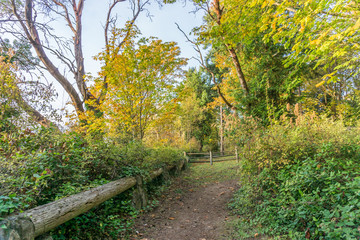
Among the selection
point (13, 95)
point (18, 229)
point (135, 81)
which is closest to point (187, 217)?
point (18, 229)

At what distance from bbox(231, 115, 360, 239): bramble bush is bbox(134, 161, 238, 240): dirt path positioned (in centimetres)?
53

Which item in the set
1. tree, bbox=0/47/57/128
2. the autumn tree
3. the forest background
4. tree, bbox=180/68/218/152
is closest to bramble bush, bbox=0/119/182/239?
the forest background

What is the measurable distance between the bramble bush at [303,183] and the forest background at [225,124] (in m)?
0.02

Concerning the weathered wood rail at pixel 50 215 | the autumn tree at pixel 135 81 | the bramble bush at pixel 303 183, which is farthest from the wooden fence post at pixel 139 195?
the bramble bush at pixel 303 183

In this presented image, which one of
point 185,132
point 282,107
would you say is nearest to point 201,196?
point 282,107

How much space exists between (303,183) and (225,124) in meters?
3.36

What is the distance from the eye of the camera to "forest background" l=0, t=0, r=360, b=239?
279 centimetres

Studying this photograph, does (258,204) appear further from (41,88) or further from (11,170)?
(41,88)

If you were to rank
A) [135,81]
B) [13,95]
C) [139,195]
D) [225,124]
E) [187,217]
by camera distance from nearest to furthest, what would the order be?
[187,217] → [139,195] → [13,95] → [225,124] → [135,81]

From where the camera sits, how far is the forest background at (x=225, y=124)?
279 cm

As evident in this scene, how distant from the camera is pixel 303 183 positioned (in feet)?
10.1

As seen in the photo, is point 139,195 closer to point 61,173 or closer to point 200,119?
point 61,173

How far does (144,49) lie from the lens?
6812 millimetres

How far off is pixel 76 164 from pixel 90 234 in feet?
4.12
